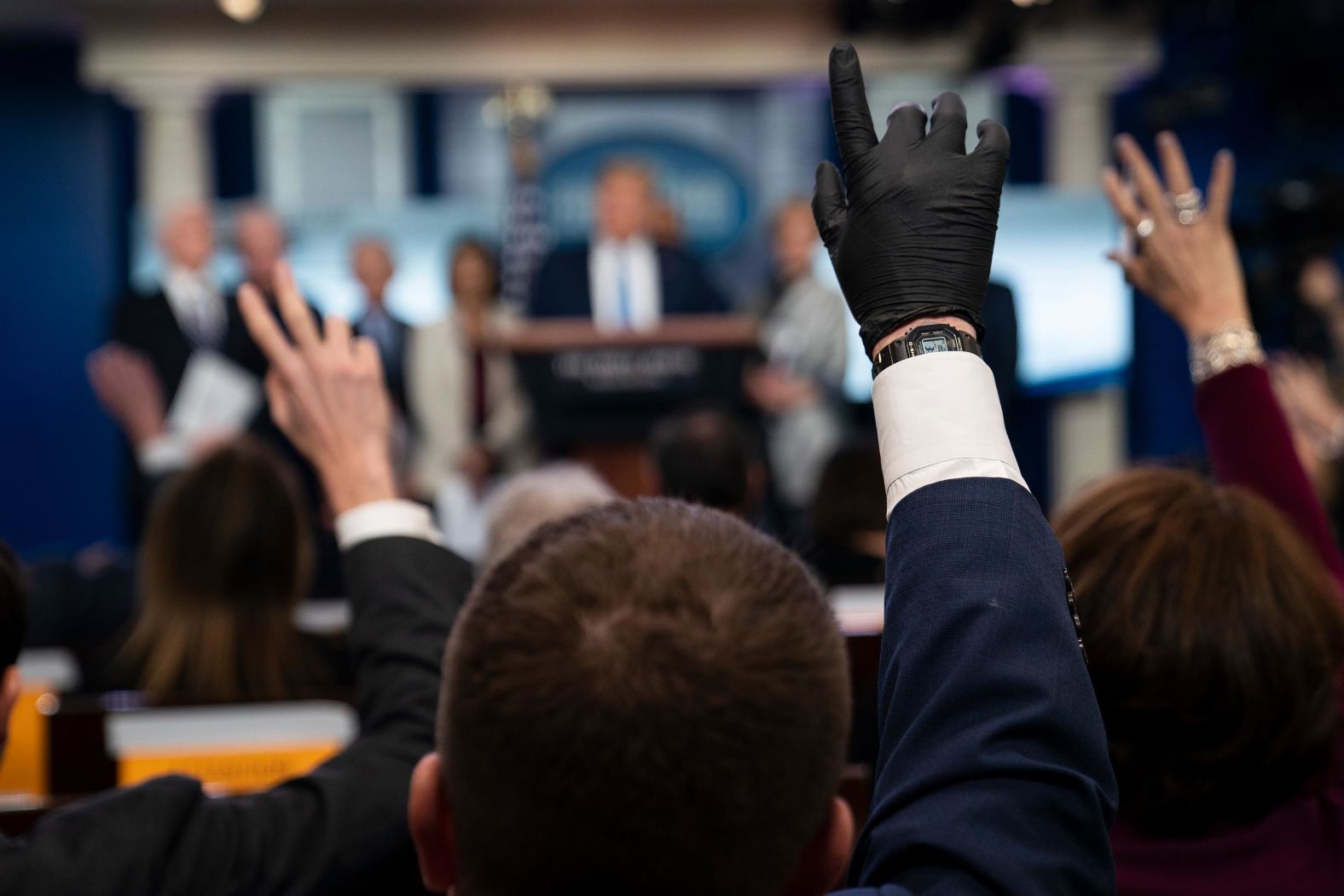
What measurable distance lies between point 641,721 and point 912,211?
0.31m

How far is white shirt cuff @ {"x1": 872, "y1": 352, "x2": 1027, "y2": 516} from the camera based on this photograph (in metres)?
0.68

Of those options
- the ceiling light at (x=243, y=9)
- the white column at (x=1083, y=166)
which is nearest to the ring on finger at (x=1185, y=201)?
the ceiling light at (x=243, y=9)

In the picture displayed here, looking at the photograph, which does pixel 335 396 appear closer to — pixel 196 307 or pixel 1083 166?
pixel 196 307

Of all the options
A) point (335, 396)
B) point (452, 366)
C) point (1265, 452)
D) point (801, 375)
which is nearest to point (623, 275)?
point (801, 375)

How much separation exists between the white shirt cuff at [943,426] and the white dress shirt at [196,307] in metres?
Answer: 4.86

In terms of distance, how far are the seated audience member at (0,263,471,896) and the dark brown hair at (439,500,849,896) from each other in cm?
23

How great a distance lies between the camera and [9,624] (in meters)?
0.94

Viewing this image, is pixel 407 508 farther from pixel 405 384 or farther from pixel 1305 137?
pixel 1305 137

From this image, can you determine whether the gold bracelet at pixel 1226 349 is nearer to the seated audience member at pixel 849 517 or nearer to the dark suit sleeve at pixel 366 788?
the dark suit sleeve at pixel 366 788

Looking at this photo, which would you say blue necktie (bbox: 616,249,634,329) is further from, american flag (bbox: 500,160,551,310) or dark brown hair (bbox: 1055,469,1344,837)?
dark brown hair (bbox: 1055,469,1344,837)

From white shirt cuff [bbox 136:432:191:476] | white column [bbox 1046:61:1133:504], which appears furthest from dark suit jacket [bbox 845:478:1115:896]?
white column [bbox 1046:61:1133:504]

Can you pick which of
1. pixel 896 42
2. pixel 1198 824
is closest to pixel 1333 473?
pixel 1198 824

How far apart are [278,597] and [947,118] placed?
1491mm

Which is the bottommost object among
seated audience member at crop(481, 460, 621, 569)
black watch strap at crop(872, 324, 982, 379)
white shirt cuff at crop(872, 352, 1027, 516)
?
seated audience member at crop(481, 460, 621, 569)
